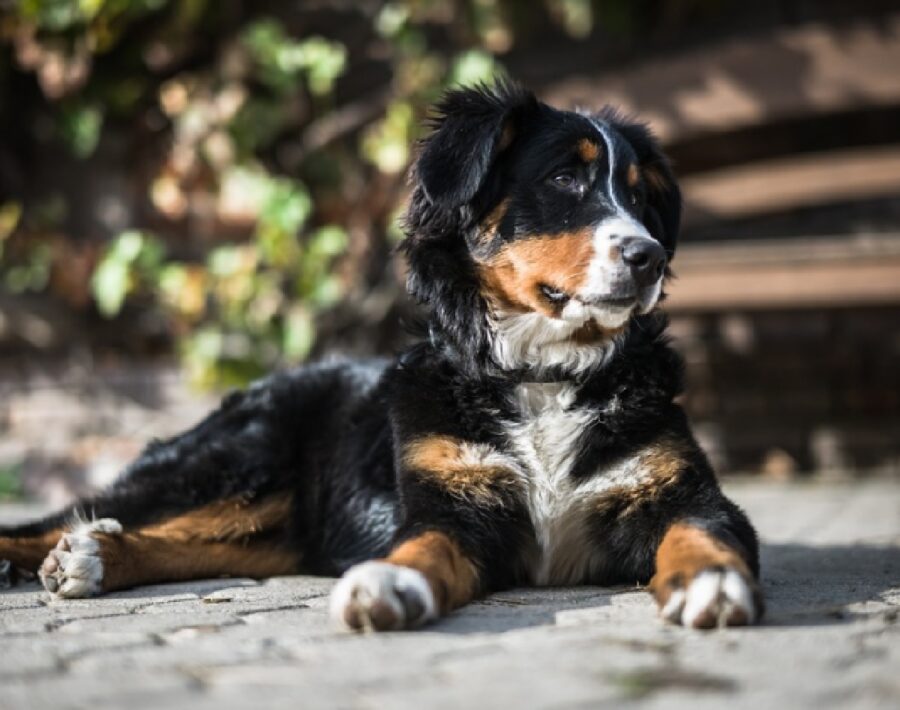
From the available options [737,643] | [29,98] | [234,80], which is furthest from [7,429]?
[737,643]

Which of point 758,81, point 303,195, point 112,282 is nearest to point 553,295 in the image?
point 758,81

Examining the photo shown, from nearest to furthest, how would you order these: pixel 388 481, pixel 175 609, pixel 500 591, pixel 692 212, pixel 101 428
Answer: pixel 175 609 → pixel 500 591 → pixel 388 481 → pixel 692 212 → pixel 101 428

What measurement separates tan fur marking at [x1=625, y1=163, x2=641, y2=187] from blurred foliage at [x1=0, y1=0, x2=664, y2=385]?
3828mm

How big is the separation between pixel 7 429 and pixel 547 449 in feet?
21.2

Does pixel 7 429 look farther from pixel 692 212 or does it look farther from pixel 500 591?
pixel 500 591

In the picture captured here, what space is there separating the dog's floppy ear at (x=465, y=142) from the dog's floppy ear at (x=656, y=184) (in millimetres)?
437

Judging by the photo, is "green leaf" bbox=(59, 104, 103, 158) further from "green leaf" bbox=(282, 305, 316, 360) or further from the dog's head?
the dog's head

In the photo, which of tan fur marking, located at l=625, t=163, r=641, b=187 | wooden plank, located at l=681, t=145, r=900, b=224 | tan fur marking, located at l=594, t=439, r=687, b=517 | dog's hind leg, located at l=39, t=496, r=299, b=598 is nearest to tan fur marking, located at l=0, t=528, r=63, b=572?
dog's hind leg, located at l=39, t=496, r=299, b=598

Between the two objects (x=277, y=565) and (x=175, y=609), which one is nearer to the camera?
(x=175, y=609)

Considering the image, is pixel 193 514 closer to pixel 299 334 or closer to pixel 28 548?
pixel 28 548

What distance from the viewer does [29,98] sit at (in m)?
8.43

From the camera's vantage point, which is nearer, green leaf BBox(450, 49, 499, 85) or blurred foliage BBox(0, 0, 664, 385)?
green leaf BBox(450, 49, 499, 85)

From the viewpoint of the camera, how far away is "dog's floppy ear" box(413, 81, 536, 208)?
3457 millimetres

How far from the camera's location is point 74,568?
10.6 ft
